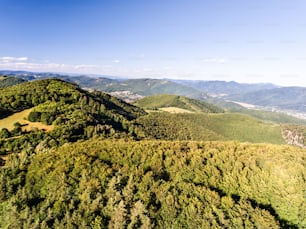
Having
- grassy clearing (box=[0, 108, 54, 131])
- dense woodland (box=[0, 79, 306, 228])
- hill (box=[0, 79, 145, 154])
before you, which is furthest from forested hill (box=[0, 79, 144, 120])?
dense woodland (box=[0, 79, 306, 228])

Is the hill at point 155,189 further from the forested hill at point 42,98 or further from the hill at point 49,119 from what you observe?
the forested hill at point 42,98

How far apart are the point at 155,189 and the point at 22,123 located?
73716mm

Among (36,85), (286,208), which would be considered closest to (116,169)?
(286,208)

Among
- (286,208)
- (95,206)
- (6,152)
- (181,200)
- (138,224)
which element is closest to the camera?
(138,224)

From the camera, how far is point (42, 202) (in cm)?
3219

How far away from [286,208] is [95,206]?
27686 mm

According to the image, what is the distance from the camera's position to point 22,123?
89.8m

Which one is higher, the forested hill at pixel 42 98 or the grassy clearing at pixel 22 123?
the forested hill at pixel 42 98

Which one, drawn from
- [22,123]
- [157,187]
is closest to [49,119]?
[22,123]

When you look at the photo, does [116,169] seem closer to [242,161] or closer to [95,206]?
[95,206]

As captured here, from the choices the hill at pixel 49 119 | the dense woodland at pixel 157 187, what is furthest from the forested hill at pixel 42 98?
the dense woodland at pixel 157 187

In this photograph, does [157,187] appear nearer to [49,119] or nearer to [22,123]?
[49,119]

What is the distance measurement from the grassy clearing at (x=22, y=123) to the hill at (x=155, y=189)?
4607 cm

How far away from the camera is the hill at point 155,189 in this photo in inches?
1163
